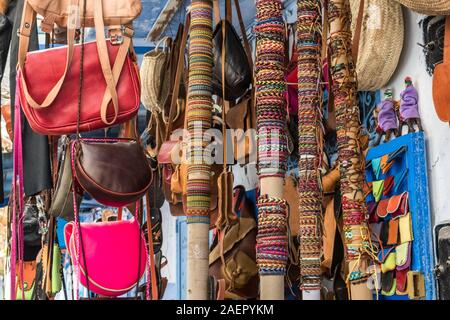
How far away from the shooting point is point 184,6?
418cm

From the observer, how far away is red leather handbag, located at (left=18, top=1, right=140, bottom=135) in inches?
93.3

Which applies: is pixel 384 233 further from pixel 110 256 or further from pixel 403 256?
pixel 110 256

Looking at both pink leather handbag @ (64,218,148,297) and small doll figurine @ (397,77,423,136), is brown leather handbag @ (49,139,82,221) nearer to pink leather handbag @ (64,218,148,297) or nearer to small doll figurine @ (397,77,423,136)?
pink leather handbag @ (64,218,148,297)

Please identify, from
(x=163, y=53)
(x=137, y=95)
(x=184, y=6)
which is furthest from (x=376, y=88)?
(x=184, y=6)

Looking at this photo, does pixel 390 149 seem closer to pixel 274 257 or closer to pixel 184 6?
pixel 274 257

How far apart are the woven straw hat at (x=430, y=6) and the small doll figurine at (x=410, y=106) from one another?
517 millimetres

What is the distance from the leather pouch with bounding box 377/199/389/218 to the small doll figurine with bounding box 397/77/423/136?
11.6 inches

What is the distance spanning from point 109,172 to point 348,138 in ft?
2.81

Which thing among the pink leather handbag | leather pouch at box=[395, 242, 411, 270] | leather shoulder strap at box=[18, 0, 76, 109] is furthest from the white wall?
leather shoulder strap at box=[18, 0, 76, 109]

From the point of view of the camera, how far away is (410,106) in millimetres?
2555

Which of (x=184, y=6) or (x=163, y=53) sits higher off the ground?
(x=184, y=6)
